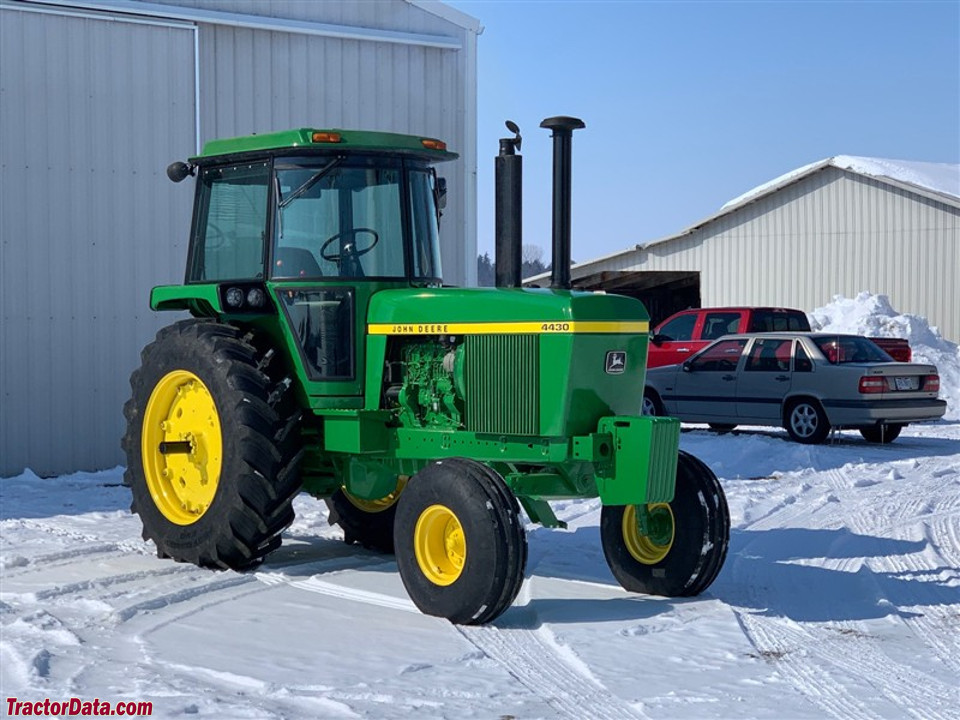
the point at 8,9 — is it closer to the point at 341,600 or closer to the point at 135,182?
the point at 135,182

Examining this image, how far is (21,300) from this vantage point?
536 inches

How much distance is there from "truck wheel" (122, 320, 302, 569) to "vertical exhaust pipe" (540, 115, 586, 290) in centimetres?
195

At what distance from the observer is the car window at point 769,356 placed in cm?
1758

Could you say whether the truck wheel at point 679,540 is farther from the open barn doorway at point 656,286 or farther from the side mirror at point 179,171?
the open barn doorway at point 656,286

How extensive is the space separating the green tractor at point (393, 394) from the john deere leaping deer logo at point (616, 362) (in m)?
0.02

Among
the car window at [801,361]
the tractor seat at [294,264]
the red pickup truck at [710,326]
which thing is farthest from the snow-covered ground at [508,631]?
the red pickup truck at [710,326]

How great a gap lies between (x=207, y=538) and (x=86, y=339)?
580cm

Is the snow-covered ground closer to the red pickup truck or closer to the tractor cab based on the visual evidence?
the tractor cab

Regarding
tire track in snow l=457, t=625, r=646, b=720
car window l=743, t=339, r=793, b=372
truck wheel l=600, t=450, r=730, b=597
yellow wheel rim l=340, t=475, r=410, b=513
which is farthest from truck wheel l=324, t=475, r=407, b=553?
car window l=743, t=339, r=793, b=372

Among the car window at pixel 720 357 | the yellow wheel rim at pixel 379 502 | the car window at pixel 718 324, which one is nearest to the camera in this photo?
the yellow wheel rim at pixel 379 502

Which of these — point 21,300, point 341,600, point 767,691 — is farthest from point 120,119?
point 767,691

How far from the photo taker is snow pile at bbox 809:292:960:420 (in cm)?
2539

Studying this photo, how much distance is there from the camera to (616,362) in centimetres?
788

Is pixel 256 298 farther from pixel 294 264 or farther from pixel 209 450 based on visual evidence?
pixel 209 450
